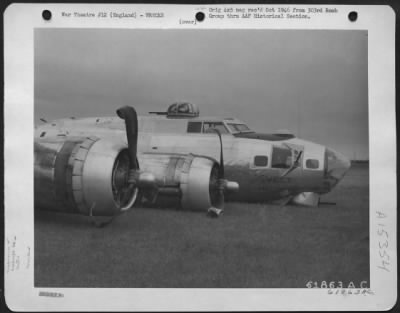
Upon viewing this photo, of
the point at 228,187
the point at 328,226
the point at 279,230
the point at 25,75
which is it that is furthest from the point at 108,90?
the point at 328,226

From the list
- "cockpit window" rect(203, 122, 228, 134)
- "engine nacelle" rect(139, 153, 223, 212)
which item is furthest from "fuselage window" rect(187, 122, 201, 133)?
"engine nacelle" rect(139, 153, 223, 212)

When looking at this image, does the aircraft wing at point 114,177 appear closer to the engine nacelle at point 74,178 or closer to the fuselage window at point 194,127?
the engine nacelle at point 74,178

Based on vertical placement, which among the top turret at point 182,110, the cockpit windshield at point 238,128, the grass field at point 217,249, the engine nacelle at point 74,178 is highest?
the top turret at point 182,110

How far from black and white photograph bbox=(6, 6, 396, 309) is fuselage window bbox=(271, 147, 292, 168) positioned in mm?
89

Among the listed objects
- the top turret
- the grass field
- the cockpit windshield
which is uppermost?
the top turret

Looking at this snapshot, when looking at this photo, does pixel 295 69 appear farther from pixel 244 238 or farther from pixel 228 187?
pixel 244 238

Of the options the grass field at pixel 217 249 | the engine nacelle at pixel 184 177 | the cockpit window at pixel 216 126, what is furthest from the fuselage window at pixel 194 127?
the grass field at pixel 217 249

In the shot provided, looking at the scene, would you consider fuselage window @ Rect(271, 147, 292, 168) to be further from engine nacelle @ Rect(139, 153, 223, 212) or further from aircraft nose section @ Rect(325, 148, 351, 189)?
engine nacelle @ Rect(139, 153, 223, 212)

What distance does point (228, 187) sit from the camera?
1.95 m

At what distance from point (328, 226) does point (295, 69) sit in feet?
2.55

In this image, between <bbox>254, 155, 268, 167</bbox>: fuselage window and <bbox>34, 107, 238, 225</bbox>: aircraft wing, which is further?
<bbox>254, 155, 268, 167</bbox>: fuselage window

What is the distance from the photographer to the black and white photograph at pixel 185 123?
5.96 feet

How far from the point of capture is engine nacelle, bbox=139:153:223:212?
6.38 ft

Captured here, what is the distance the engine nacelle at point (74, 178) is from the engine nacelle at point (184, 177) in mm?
206
